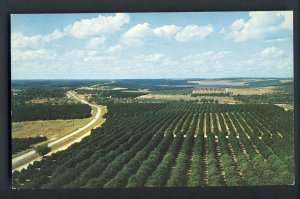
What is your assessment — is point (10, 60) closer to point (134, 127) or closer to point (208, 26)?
point (134, 127)

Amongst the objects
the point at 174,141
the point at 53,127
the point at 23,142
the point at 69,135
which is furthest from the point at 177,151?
the point at 23,142

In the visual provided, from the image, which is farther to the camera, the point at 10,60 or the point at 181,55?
the point at 181,55

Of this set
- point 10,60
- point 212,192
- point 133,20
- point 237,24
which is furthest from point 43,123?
point 237,24

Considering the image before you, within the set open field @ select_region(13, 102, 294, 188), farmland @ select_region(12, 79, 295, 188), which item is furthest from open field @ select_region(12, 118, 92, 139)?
open field @ select_region(13, 102, 294, 188)

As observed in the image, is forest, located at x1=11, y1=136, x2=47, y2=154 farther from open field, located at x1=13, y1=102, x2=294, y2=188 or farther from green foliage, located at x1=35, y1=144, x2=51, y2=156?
open field, located at x1=13, y1=102, x2=294, y2=188

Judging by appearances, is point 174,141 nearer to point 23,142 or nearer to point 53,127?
point 53,127
